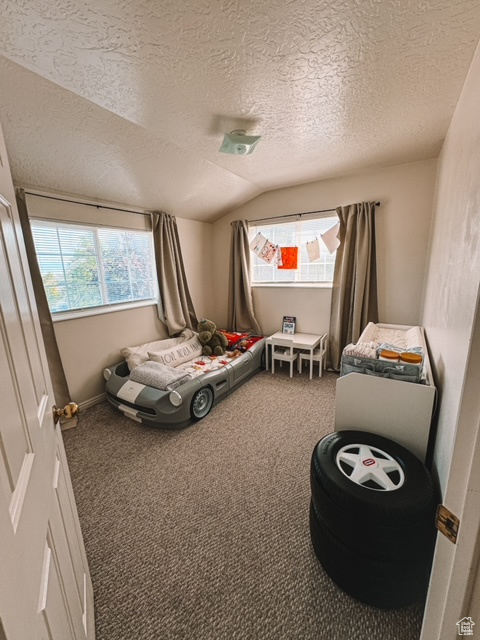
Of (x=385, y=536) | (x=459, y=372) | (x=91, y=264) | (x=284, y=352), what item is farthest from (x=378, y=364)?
(x=91, y=264)

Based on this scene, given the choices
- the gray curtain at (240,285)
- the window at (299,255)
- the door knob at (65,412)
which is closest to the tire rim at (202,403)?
the door knob at (65,412)

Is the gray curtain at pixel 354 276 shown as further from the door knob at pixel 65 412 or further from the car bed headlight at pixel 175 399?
the door knob at pixel 65 412

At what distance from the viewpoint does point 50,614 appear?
569mm

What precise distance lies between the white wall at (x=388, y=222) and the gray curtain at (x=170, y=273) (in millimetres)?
1291

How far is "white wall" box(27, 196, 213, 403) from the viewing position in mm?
2465

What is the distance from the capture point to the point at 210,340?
338cm

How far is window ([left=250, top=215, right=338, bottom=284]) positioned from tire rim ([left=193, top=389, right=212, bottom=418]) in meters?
1.98

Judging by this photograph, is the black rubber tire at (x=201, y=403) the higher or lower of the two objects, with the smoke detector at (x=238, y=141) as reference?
lower

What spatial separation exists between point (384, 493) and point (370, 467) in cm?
15

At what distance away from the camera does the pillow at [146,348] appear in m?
2.79

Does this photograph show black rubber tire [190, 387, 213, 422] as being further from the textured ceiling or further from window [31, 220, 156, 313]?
the textured ceiling

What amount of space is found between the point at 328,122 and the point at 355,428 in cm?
217

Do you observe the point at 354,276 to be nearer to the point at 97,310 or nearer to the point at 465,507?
the point at 465,507

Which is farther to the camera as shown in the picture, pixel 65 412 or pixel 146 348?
pixel 146 348
